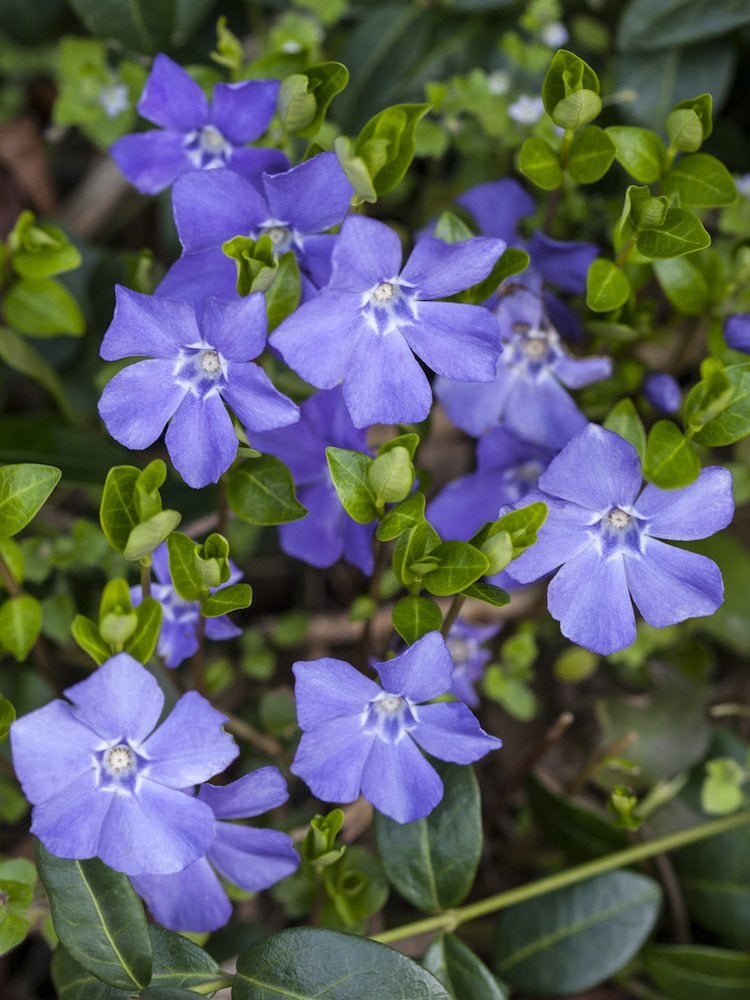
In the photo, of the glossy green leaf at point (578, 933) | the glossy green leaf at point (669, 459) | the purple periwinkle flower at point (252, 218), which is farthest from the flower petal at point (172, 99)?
the glossy green leaf at point (578, 933)

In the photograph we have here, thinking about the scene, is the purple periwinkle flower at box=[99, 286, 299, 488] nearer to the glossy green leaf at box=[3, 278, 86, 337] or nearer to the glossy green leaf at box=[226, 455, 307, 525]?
the glossy green leaf at box=[226, 455, 307, 525]

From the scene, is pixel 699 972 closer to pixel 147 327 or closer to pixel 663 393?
pixel 663 393

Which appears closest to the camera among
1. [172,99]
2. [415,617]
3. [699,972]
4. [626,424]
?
[415,617]

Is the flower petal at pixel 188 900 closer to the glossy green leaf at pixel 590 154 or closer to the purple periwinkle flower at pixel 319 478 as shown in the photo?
the purple periwinkle flower at pixel 319 478

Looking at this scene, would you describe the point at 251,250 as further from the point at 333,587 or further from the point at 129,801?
the point at 333,587

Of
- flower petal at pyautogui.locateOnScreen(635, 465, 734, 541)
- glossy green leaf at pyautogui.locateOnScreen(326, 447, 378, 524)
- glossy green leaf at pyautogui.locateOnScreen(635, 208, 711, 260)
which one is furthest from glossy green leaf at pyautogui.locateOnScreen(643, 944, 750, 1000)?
glossy green leaf at pyautogui.locateOnScreen(635, 208, 711, 260)

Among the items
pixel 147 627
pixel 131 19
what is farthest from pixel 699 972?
pixel 131 19
